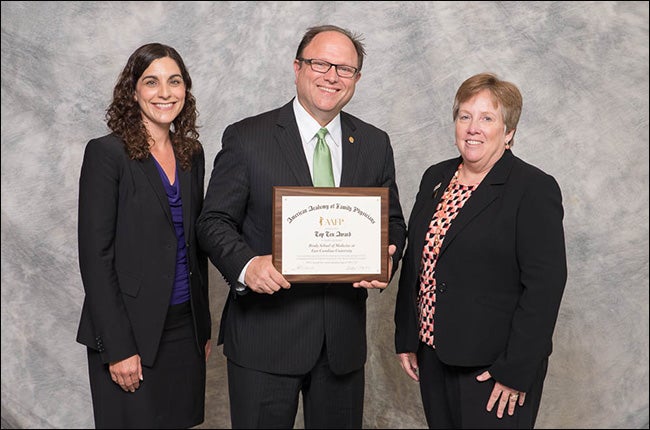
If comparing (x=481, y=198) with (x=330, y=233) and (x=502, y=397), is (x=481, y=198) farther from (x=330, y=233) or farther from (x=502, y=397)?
(x=502, y=397)

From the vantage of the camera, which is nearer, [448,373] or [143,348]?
[448,373]

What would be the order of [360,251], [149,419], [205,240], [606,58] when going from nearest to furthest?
[360,251]
[205,240]
[149,419]
[606,58]

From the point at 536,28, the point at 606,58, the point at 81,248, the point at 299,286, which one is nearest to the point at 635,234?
the point at 606,58

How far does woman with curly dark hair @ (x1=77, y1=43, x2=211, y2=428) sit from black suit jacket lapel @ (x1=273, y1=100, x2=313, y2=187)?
392mm

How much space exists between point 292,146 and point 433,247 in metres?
0.55

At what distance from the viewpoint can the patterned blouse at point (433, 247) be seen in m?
2.30

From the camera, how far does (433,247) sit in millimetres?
2314

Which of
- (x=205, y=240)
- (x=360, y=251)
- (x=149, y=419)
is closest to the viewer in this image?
(x=360, y=251)

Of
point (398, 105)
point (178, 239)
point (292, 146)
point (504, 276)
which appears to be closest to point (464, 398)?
point (504, 276)

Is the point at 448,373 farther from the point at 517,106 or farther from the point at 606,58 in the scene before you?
the point at 606,58

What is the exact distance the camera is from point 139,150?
2.45 metres

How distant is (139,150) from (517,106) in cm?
123

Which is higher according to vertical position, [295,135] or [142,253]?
[295,135]

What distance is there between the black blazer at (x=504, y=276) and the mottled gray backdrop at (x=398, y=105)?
1.71 meters
